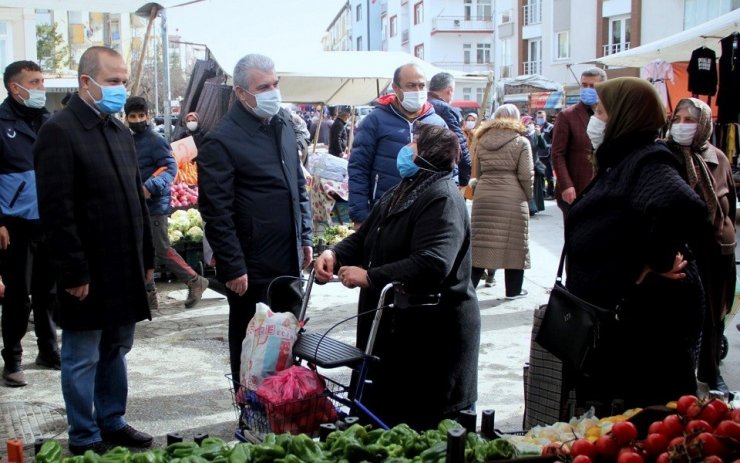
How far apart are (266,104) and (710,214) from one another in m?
2.75

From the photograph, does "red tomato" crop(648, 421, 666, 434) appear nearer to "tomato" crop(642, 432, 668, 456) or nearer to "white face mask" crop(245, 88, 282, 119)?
"tomato" crop(642, 432, 668, 456)

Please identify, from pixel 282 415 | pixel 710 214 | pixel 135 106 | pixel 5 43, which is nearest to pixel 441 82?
pixel 135 106

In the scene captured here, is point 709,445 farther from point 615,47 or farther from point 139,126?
point 615,47

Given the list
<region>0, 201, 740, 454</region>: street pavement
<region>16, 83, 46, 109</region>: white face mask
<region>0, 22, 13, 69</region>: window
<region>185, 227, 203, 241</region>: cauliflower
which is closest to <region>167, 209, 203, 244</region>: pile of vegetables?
<region>185, 227, 203, 241</region>: cauliflower

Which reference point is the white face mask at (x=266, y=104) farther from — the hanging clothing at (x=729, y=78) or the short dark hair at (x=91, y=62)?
the hanging clothing at (x=729, y=78)

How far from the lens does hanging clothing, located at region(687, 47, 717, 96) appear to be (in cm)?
1056

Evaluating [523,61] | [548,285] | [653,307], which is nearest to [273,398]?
[653,307]

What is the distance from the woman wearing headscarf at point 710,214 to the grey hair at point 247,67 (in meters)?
2.51

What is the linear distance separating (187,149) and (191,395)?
737 cm

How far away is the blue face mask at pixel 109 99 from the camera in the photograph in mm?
4434

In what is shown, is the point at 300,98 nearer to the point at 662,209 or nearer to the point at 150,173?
the point at 150,173

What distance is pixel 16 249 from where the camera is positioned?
19.3ft

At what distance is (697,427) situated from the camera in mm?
2477

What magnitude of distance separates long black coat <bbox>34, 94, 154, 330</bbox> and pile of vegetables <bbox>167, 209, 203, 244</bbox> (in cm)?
474
